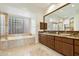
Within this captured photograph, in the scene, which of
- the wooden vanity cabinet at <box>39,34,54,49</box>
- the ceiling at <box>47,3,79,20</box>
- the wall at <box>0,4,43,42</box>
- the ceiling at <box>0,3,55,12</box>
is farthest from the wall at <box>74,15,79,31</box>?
the wooden vanity cabinet at <box>39,34,54,49</box>

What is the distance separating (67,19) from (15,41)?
5.18 ft

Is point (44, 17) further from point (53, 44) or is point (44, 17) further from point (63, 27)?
point (53, 44)

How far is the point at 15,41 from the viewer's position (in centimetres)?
361

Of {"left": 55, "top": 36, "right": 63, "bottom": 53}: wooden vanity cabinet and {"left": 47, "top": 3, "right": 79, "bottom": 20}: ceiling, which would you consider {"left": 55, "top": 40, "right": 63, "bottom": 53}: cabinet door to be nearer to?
{"left": 55, "top": 36, "right": 63, "bottom": 53}: wooden vanity cabinet

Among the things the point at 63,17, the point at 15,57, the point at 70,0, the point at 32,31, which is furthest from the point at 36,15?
the point at 15,57

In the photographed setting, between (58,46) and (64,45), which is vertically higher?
(64,45)

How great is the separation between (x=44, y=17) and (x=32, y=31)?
729 millimetres

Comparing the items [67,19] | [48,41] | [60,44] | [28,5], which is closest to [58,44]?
[60,44]

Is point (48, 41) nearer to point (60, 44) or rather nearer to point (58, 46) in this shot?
point (58, 46)

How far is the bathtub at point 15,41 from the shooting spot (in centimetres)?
359

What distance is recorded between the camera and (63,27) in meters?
3.88

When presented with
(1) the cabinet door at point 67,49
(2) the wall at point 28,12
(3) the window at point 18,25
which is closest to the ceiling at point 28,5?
(2) the wall at point 28,12

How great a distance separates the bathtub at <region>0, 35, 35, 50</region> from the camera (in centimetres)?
359

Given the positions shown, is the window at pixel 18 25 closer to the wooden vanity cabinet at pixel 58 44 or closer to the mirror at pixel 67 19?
the mirror at pixel 67 19
